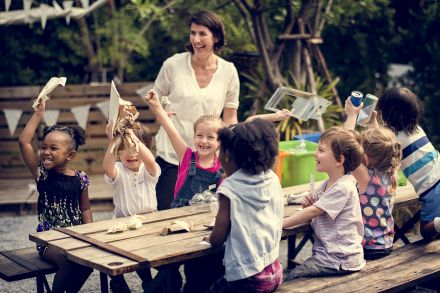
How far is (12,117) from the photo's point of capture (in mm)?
8297

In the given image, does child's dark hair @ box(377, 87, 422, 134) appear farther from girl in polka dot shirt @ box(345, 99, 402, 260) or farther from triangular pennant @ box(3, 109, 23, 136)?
triangular pennant @ box(3, 109, 23, 136)

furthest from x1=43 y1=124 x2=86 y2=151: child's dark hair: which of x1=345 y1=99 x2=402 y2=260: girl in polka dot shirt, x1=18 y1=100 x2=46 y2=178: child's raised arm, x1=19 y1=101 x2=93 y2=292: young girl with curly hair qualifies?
x1=345 y1=99 x2=402 y2=260: girl in polka dot shirt

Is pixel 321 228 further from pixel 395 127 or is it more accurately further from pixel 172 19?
pixel 172 19

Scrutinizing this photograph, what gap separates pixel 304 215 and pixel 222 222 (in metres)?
0.64

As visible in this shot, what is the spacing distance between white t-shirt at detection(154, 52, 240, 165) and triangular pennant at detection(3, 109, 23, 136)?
345cm

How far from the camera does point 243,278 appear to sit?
3.63m

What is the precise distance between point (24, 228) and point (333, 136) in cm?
406

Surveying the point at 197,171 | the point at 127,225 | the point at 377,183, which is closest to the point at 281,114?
the point at 197,171

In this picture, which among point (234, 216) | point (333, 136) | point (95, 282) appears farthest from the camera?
point (95, 282)

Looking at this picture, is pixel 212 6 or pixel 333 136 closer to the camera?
pixel 333 136

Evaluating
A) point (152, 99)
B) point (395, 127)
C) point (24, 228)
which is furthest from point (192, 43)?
point (24, 228)

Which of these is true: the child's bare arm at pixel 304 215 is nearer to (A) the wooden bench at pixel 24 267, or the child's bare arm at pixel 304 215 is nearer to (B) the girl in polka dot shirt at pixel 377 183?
(B) the girl in polka dot shirt at pixel 377 183

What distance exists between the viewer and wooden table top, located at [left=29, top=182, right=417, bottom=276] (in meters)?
3.47

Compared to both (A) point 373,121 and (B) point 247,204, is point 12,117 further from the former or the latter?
(B) point 247,204
